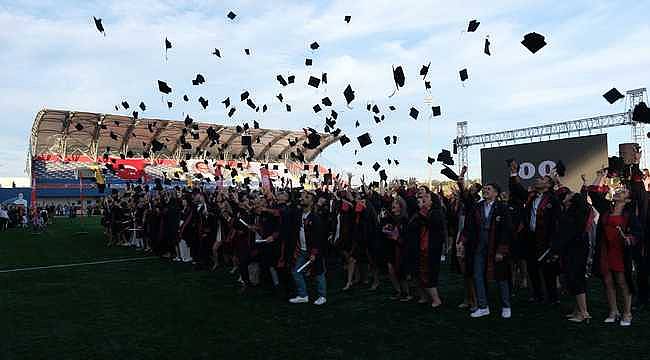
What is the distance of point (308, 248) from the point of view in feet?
24.4

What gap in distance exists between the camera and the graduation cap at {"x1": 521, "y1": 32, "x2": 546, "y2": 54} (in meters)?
8.23

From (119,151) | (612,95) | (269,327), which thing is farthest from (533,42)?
(119,151)

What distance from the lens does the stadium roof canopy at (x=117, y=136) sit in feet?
159

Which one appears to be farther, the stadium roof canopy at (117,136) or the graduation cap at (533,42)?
the stadium roof canopy at (117,136)

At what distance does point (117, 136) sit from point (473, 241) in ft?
165

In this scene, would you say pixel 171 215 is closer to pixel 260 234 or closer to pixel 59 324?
pixel 260 234

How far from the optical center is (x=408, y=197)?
972 centimetres

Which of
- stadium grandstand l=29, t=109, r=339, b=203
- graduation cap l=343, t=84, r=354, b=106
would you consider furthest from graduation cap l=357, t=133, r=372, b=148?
stadium grandstand l=29, t=109, r=339, b=203

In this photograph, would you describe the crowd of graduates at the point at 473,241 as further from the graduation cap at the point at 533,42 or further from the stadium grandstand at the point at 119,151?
the stadium grandstand at the point at 119,151

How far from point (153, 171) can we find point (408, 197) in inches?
1826

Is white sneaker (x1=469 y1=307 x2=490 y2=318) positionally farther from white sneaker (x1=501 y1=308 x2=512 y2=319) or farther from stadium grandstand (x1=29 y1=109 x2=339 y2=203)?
stadium grandstand (x1=29 y1=109 x2=339 y2=203)

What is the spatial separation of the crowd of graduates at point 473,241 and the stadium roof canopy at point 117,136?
37389mm

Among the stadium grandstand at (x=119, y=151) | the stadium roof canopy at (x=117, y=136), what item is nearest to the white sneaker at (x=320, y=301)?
the stadium grandstand at (x=119, y=151)

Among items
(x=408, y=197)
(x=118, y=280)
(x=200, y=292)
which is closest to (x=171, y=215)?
(x=118, y=280)
